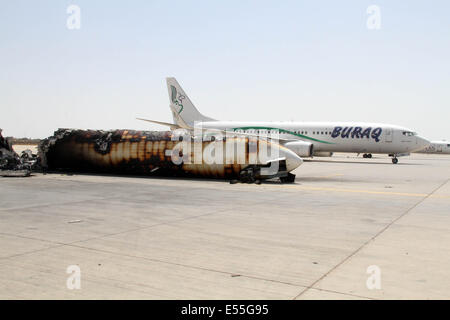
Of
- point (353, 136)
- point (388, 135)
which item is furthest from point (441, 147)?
point (353, 136)

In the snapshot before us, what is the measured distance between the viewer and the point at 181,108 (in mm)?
57906

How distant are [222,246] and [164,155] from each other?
1697 centimetres

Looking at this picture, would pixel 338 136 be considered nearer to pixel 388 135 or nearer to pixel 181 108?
pixel 388 135

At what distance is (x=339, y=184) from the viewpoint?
2341 centimetres

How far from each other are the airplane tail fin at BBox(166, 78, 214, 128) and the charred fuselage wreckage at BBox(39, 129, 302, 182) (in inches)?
1152

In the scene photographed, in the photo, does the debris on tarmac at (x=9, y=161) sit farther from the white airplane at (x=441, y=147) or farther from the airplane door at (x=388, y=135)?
the white airplane at (x=441, y=147)

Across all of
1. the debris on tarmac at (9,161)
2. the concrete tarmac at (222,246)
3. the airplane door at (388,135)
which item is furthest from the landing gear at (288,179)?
the airplane door at (388,135)

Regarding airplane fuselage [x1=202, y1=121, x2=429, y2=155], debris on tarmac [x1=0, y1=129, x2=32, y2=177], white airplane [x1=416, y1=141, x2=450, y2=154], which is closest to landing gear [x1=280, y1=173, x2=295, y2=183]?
debris on tarmac [x1=0, y1=129, x2=32, y2=177]

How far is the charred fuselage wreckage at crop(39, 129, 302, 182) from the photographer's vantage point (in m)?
24.0

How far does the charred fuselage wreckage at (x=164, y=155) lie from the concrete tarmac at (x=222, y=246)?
6.94 meters

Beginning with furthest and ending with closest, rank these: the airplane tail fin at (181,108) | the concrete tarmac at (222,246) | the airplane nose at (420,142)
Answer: the airplane tail fin at (181,108) < the airplane nose at (420,142) < the concrete tarmac at (222,246)

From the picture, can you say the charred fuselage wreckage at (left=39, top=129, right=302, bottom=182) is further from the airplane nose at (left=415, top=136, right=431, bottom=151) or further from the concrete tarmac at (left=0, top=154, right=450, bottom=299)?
the airplane nose at (left=415, top=136, right=431, bottom=151)

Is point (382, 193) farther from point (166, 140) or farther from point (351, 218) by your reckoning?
point (166, 140)

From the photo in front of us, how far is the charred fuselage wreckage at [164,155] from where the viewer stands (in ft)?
78.9
